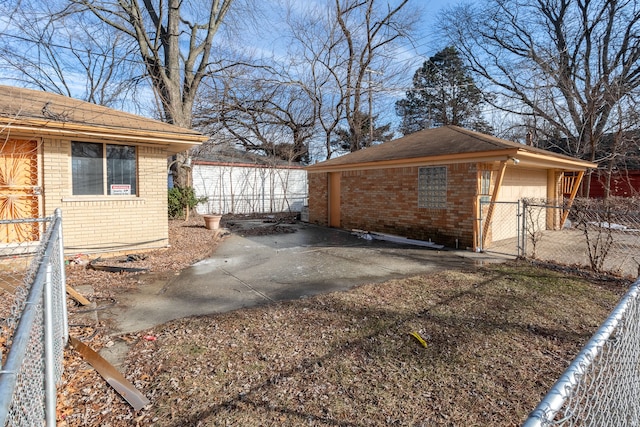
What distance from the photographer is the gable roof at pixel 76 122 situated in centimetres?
630

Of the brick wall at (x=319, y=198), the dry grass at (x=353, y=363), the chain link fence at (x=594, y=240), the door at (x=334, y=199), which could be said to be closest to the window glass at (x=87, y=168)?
the dry grass at (x=353, y=363)

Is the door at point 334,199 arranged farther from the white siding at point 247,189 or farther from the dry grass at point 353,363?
the dry grass at point 353,363

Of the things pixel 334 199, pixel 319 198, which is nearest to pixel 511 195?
pixel 334 199

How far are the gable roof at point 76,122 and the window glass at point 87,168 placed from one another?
13.9 inches

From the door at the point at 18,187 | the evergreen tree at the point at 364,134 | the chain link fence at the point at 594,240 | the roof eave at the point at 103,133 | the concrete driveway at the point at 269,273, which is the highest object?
the evergreen tree at the point at 364,134

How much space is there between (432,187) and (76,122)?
29.2 ft

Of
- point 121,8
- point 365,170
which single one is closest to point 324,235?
point 365,170

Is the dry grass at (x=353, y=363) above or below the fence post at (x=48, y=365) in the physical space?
below

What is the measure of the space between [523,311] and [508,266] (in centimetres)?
293

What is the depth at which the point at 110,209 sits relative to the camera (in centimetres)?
771

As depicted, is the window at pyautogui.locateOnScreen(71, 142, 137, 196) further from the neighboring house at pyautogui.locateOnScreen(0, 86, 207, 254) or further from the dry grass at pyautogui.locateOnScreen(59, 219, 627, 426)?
the dry grass at pyautogui.locateOnScreen(59, 219, 627, 426)

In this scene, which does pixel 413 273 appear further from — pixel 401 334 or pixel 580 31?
pixel 580 31

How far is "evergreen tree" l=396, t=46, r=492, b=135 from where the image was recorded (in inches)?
1029

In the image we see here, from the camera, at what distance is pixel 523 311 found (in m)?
4.54
